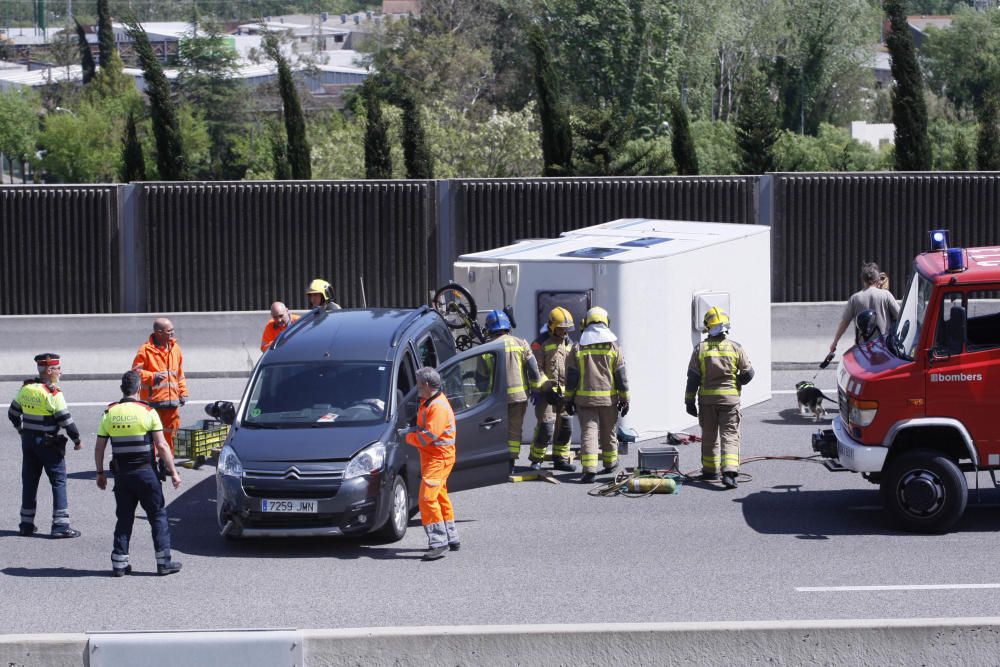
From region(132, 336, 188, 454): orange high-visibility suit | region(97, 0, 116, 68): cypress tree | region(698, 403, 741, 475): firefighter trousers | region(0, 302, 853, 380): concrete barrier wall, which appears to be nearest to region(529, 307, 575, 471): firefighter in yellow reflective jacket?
region(698, 403, 741, 475): firefighter trousers

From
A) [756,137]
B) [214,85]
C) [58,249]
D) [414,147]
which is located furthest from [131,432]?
[214,85]

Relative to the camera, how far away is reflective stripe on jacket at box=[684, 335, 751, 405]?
12.6 metres

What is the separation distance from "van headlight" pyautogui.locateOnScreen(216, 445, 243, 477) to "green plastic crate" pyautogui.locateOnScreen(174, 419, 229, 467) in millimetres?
3118

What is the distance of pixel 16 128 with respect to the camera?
7106cm

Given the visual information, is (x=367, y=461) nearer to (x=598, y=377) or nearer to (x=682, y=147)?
(x=598, y=377)

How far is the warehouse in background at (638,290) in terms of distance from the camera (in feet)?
47.0

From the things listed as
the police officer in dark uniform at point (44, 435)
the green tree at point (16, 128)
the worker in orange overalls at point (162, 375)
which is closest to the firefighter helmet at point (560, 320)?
the worker in orange overalls at point (162, 375)

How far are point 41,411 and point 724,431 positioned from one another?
6.32 metres

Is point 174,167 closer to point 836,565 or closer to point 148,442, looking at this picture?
point 148,442

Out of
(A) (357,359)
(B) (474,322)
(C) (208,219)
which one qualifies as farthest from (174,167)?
(A) (357,359)

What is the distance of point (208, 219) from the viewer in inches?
817

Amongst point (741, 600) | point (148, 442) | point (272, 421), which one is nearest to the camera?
point (741, 600)

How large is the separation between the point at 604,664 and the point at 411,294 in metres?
14.0

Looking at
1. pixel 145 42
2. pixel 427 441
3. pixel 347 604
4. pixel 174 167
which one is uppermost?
pixel 145 42
